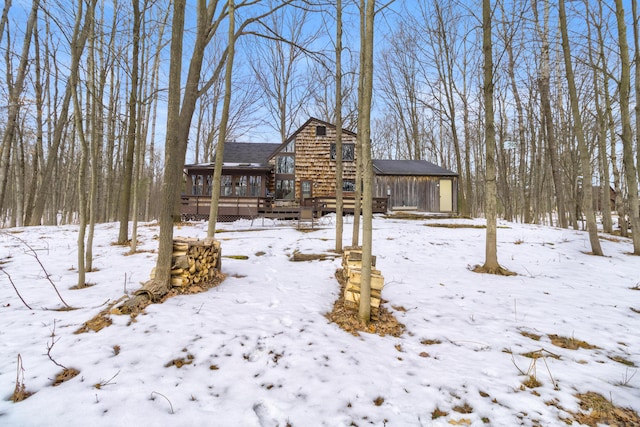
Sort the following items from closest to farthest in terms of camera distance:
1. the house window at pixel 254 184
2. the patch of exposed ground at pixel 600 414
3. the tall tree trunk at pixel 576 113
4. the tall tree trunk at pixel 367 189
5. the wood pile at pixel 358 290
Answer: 1. the patch of exposed ground at pixel 600 414
2. the tall tree trunk at pixel 367 189
3. the wood pile at pixel 358 290
4. the tall tree trunk at pixel 576 113
5. the house window at pixel 254 184

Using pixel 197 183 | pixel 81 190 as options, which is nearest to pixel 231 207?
pixel 197 183

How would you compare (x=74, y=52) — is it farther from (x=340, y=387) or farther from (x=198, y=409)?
(x=340, y=387)

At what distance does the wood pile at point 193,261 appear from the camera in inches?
174

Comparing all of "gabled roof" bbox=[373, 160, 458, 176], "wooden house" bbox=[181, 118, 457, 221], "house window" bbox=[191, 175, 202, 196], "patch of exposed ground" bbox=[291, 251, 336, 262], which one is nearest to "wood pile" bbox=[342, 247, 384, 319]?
"patch of exposed ground" bbox=[291, 251, 336, 262]

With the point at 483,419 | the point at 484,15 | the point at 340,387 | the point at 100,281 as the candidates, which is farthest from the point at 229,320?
the point at 484,15

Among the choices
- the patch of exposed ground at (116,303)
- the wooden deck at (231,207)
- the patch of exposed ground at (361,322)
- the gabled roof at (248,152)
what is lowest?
the patch of exposed ground at (361,322)

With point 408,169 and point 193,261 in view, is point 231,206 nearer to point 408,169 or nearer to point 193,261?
point 193,261

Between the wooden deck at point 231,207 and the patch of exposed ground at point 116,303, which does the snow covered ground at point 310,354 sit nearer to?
the patch of exposed ground at point 116,303

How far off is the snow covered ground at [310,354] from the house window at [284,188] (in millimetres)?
14579

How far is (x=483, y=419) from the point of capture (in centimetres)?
195

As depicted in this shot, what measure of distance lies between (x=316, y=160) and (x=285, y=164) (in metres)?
2.33

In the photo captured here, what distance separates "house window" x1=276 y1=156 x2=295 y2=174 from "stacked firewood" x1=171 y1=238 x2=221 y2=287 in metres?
15.2

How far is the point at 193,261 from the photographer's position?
459 centimetres

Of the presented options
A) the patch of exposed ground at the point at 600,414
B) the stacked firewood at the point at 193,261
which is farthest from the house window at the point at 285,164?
the patch of exposed ground at the point at 600,414
